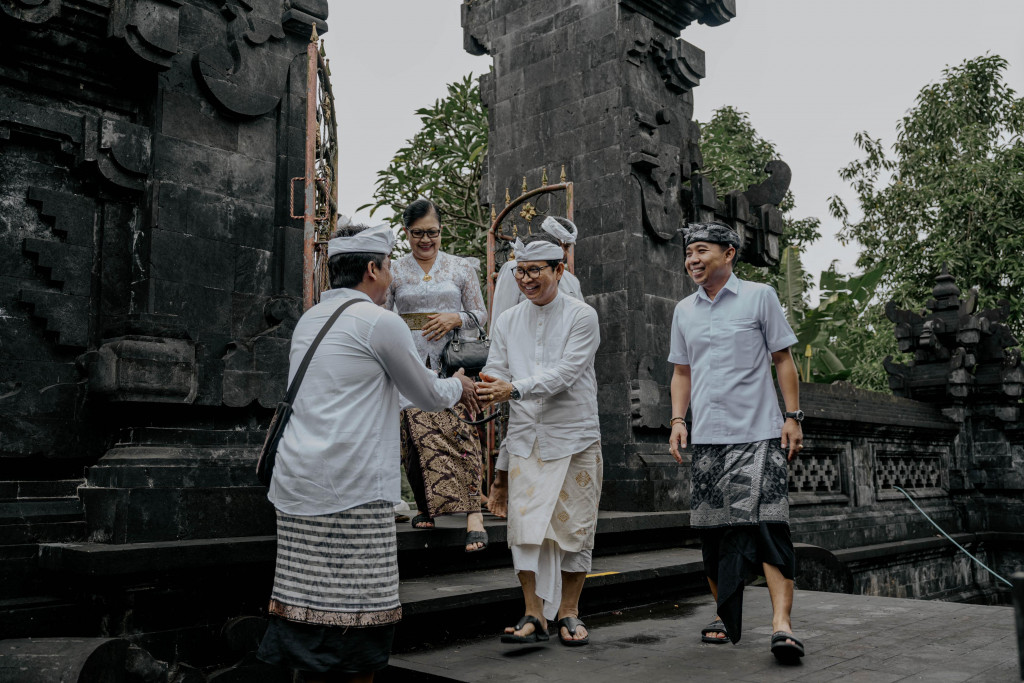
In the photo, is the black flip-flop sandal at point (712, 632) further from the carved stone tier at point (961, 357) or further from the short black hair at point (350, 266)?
the carved stone tier at point (961, 357)

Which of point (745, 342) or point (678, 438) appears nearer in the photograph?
point (745, 342)

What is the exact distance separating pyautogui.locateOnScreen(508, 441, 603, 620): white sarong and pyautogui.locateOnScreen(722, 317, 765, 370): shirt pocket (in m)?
0.88

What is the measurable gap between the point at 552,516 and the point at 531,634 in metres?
0.64

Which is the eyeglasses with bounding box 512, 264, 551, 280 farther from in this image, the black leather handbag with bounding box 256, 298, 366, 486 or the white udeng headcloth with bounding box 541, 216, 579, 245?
the black leather handbag with bounding box 256, 298, 366, 486

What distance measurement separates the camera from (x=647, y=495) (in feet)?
25.6

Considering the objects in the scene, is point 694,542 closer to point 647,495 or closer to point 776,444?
point 647,495

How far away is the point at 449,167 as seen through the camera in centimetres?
1554

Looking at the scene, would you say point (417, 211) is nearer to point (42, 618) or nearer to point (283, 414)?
point (283, 414)

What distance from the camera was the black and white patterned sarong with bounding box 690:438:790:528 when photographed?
4.25 metres

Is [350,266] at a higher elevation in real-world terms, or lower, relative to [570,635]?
higher

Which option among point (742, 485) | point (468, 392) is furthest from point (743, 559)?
point (468, 392)

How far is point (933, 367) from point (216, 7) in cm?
1104

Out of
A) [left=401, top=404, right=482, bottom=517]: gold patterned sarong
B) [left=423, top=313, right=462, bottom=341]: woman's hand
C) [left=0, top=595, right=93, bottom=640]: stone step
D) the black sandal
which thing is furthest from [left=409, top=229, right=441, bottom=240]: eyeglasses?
[left=0, top=595, right=93, bottom=640]: stone step

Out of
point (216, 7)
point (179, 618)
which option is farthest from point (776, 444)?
point (216, 7)
